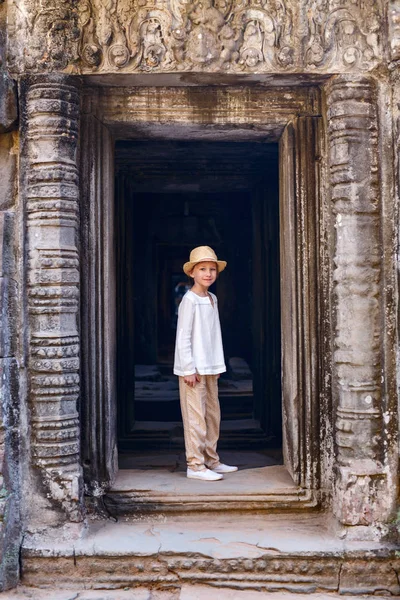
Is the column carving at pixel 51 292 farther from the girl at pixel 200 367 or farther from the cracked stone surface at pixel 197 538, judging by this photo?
the girl at pixel 200 367

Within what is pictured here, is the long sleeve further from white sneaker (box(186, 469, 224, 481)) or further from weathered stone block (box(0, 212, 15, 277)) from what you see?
weathered stone block (box(0, 212, 15, 277))

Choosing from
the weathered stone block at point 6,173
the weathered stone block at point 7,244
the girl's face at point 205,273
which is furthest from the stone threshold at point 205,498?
the weathered stone block at point 6,173

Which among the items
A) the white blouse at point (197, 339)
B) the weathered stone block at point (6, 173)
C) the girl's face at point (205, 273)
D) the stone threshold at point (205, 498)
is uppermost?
the weathered stone block at point (6, 173)

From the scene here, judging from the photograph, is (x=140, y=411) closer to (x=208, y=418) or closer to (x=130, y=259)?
(x=130, y=259)

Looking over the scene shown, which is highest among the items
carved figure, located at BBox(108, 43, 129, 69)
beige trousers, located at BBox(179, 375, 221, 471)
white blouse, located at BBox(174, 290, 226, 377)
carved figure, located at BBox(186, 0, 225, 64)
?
carved figure, located at BBox(186, 0, 225, 64)

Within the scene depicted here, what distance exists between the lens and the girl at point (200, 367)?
4.64m

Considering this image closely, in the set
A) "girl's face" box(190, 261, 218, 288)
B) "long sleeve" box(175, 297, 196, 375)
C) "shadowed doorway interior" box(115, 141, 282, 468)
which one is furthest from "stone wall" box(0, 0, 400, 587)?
"shadowed doorway interior" box(115, 141, 282, 468)

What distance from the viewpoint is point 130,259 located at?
21.6 feet

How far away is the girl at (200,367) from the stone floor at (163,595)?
97 centimetres

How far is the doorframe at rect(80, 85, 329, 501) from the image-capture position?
4.16 metres

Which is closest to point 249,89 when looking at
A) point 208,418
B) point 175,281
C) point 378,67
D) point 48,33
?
point 378,67

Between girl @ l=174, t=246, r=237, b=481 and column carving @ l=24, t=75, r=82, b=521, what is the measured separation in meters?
0.98

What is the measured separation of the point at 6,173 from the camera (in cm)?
397

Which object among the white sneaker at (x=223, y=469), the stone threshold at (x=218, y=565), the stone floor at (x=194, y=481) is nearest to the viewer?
the stone threshold at (x=218, y=565)
